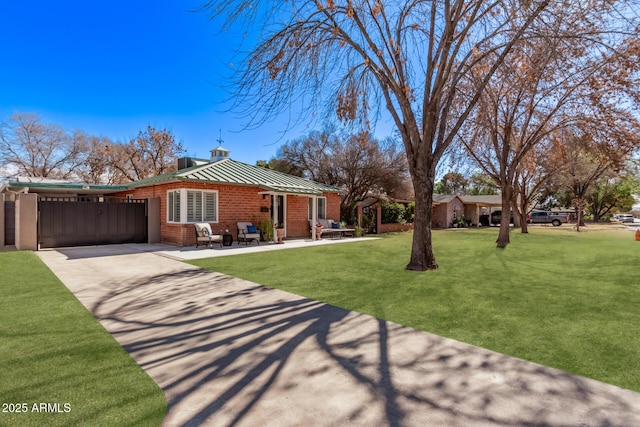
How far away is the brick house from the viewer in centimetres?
1416

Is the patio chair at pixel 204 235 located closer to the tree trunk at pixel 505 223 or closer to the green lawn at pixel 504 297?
the green lawn at pixel 504 297

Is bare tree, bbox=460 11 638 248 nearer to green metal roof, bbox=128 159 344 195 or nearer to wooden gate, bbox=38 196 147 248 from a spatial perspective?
green metal roof, bbox=128 159 344 195

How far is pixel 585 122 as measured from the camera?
13422 millimetres

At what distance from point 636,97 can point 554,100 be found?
4549mm

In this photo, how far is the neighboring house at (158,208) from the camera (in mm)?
13031

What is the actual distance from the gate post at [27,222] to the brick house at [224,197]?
430cm

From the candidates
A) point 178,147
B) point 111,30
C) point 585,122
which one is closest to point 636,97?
point 585,122

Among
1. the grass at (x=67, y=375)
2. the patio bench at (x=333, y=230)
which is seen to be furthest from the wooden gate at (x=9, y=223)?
the patio bench at (x=333, y=230)

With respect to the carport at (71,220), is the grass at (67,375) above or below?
below

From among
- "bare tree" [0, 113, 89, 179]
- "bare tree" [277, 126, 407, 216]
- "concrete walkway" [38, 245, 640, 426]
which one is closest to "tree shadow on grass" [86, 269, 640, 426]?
"concrete walkway" [38, 245, 640, 426]

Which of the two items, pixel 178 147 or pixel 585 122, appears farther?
pixel 178 147

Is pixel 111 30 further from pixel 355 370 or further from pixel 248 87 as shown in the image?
pixel 355 370

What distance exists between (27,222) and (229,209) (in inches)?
291

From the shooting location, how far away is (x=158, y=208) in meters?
15.3
